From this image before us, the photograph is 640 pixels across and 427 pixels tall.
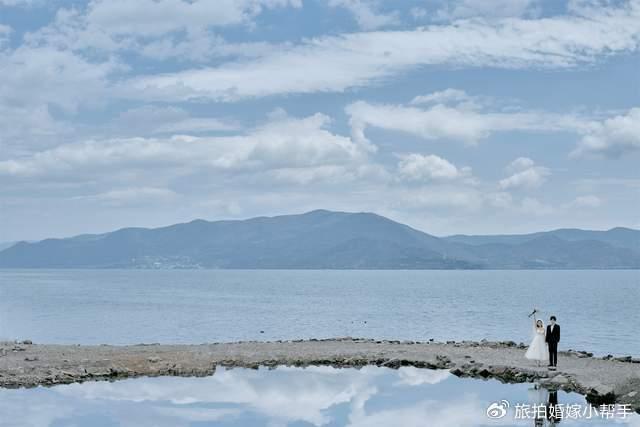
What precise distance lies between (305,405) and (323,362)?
31.9 ft

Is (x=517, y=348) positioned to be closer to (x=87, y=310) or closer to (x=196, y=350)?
(x=196, y=350)

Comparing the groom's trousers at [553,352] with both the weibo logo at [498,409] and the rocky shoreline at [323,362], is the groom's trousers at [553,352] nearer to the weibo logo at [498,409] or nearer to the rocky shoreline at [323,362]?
the rocky shoreline at [323,362]

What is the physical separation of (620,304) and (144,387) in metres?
98.0

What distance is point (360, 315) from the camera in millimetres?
89938

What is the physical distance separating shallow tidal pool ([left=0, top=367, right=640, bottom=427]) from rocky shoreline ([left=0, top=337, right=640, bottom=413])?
1207 millimetres

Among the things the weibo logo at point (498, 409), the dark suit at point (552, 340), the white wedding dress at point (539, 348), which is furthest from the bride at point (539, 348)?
the weibo logo at point (498, 409)

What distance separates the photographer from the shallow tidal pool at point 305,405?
21297 mm

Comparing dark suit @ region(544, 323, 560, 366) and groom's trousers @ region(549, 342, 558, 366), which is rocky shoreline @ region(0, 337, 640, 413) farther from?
dark suit @ region(544, 323, 560, 366)

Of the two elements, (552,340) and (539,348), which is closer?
(552,340)

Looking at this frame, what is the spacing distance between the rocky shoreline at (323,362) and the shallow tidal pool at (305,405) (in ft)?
3.96

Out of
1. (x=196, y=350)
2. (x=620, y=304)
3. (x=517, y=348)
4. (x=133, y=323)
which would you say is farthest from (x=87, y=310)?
(x=620, y=304)

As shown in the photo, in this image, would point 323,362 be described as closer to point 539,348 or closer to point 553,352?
point 539,348

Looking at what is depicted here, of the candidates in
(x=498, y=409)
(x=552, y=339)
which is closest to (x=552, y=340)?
(x=552, y=339)

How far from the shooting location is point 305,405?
941 inches
